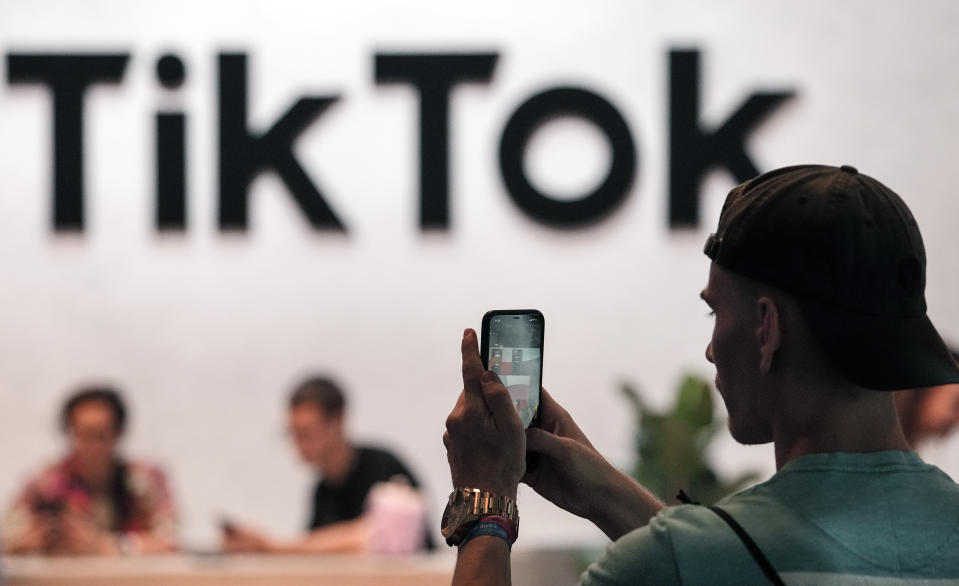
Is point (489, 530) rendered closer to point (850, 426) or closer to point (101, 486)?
point (850, 426)

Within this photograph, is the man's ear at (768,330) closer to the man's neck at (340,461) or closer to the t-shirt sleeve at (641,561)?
the t-shirt sleeve at (641,561)

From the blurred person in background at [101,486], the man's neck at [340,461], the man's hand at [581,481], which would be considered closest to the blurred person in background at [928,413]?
the man's neck at [340,461]

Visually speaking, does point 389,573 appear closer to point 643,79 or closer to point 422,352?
point 422,352

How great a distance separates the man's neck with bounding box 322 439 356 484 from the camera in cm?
458

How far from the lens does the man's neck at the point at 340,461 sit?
4582 mm

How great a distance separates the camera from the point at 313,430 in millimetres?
4688

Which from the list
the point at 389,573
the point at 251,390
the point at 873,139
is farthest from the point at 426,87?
the point at 389,573

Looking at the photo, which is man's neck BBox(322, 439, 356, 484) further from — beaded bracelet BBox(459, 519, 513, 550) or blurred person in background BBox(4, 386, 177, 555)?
beaded bracelet BBox(459, 519, 513, 550)

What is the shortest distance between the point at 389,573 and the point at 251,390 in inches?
92.8

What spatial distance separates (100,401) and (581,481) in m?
4.07

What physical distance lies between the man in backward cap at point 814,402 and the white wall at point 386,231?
4.45m

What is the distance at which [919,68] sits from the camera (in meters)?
5.39

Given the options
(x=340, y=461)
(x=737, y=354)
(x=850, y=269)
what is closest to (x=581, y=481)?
(x=737, y=354)

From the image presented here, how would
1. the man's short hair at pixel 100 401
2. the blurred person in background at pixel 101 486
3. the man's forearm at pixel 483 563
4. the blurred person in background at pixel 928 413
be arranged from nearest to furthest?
the man's forearm at pixel 483 563
the blurred person in background at pixel 928 413
the blurred person in background at pixel 101 486
the man's short hair at pixel 100 401
